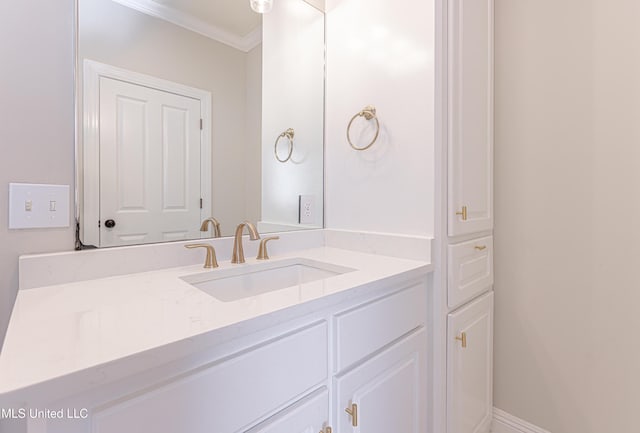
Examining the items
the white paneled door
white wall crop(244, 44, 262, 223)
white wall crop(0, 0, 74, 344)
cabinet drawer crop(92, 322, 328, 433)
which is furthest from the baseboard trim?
white wall crop(0, 0, 74, 344)

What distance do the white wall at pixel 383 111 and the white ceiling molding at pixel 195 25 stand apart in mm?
388

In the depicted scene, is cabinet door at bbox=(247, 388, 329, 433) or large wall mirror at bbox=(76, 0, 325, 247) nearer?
cabinet door at bbox=(247, 388, 329, 433)

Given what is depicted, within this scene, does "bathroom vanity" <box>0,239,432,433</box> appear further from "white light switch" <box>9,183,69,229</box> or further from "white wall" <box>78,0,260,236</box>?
"white wall" <box>78,0,260,236</box>

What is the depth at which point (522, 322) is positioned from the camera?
1.39m

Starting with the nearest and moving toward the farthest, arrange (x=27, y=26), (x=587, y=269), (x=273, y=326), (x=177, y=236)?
(x=273, y=326) < (x=27, y=26) < (x=177, y=236) < (x=587, y=269)

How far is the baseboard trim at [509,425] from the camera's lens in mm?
1377

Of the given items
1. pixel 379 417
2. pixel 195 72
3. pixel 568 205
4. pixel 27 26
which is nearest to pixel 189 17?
pixel 195 72

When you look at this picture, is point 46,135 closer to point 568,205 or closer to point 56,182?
point 56,182

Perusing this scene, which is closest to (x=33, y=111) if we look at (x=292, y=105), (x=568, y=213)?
(x=292, y=105)

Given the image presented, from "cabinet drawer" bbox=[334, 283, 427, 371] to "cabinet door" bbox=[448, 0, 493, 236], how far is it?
0.30 metres

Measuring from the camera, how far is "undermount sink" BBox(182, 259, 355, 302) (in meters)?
1.00

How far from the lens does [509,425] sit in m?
1.43

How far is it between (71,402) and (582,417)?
5.60 ft

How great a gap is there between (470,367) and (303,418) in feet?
2.88
